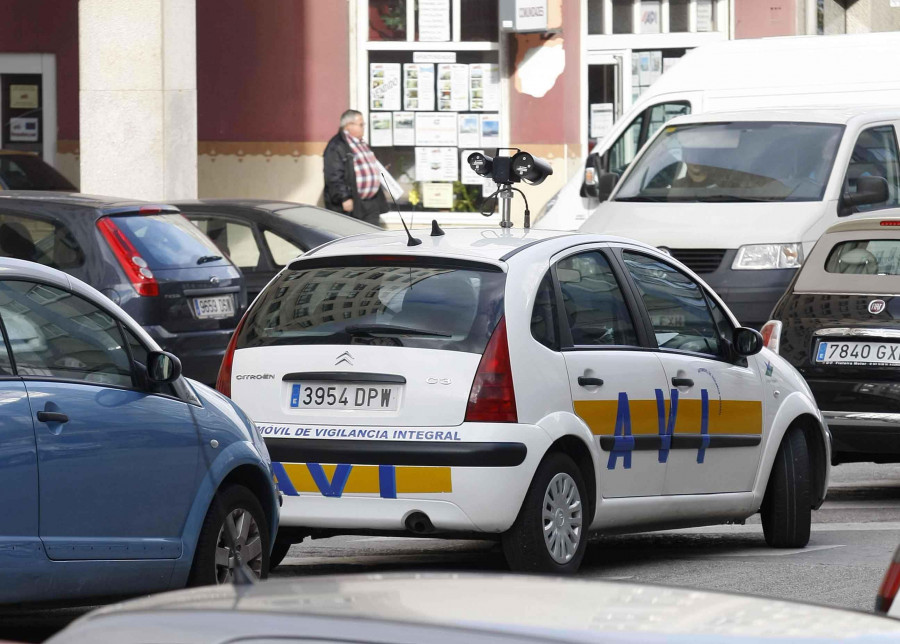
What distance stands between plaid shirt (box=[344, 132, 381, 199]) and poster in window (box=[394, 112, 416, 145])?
288cm

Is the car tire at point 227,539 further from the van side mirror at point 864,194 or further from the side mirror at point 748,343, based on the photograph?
the van side mirror at point 864,194

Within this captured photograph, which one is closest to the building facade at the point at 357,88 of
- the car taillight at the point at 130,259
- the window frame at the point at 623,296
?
the car taillight at the point at 130,259

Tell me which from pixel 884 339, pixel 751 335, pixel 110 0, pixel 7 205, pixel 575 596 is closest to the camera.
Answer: pixel 575 596

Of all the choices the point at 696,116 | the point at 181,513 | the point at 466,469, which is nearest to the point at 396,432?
the point at 466,469

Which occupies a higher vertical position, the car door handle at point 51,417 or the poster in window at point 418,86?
the poster in window at point 418,86

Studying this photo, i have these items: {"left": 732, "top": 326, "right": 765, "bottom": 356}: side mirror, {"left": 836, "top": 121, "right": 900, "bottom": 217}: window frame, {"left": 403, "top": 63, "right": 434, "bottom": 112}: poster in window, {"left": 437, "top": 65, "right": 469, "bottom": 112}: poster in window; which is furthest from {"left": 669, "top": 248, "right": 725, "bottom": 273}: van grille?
{"left": 403, "top": 63, "right": 434, "bottom": 112}: poster in window

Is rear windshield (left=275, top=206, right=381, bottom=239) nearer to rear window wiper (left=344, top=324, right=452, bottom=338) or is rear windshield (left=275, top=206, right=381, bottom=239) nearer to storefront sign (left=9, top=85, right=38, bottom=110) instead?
rear window wiper (left=344, top=324, right=452, bottom=338)

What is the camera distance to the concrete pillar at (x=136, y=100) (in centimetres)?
1872

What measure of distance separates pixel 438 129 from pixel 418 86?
0.65 m

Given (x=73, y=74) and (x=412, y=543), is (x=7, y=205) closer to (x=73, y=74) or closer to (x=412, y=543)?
(x=412, y=543)

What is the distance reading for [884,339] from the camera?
1021cm

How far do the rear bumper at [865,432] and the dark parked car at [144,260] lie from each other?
164 inches

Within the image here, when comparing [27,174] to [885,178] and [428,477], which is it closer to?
[885,178]

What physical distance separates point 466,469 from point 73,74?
17947 millimetres
